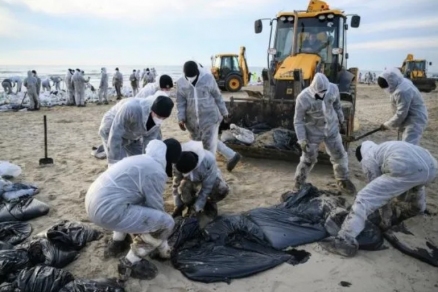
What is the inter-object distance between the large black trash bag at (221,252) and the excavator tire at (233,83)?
16546 mm

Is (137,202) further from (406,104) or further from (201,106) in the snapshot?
(406,104)

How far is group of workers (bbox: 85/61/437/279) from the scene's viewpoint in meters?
2.84

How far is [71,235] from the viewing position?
340 cm

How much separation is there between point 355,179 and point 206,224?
279 centimetres

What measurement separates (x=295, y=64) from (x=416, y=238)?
4362 mm

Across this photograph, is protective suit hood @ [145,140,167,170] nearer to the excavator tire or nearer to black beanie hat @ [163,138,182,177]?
black beanie hat @ [163,138,182,177]

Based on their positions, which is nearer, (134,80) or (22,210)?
(22,210)

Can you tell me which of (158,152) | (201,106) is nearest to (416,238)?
(158,152)

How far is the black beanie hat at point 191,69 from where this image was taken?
16.0ft

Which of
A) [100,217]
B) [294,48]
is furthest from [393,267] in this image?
[294,48]

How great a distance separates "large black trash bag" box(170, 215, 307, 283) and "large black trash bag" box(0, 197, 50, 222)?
1.80 metres

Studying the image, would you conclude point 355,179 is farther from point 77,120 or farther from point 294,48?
point 77,120

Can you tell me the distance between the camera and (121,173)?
281 cm

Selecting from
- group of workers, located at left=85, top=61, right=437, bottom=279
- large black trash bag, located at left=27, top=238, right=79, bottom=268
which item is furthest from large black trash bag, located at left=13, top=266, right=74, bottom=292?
group of workers, located at left=85, top=61, right=437, bottom=279
